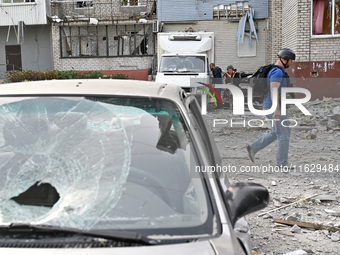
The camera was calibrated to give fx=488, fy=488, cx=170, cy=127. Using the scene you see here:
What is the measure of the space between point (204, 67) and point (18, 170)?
14981 millimetres

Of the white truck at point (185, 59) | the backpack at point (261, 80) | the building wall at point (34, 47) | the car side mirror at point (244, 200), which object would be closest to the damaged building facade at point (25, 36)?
the building wall at point (34, 47)

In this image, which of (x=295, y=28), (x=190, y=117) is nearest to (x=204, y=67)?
(x=295, y=28)

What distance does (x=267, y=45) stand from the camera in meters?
26.9

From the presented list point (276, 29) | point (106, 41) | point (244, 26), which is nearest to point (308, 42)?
point (276, 29)

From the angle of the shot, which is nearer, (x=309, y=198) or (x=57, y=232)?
(x=57, y=232)

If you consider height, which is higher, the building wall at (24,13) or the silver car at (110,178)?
the building wall at (24,13)

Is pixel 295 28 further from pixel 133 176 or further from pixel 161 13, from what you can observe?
pixel 133 176

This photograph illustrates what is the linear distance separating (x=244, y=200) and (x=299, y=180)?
4.84 meters

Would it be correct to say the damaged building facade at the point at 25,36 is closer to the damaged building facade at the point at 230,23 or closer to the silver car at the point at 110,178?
the damaged building facade at the point at 230,23

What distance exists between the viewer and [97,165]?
8.21 feet

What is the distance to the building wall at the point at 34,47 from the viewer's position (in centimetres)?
3228

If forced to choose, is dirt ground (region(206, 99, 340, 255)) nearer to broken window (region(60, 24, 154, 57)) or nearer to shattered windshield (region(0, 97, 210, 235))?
shattered windshield (region(0, 97, 210, 235))

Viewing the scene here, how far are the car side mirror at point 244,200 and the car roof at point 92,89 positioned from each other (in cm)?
64

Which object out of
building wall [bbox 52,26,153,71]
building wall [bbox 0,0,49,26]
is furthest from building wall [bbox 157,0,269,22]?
building wall [bbox 0,0,49,26]
